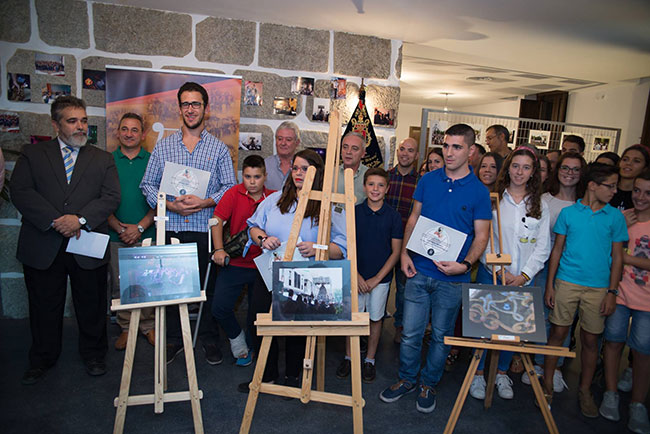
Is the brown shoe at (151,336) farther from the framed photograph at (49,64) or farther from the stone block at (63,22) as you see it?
the stone block at (63,22)

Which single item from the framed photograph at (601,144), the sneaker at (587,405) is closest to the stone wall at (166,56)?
the sneaker at (587,405)

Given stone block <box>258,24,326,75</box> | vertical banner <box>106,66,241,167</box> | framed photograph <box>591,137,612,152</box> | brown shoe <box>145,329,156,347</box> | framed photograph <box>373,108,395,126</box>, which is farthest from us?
framed photograph <box>591,137,612,152</box>

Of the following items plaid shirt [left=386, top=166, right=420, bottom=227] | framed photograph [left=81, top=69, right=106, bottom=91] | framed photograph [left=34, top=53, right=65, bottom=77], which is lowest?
plaid shirt [left=386, top=166, right=420, bottom=227]

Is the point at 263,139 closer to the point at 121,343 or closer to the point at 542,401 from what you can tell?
the point at 121,343

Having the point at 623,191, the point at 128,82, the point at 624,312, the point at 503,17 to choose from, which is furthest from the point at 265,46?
the point at 624,312

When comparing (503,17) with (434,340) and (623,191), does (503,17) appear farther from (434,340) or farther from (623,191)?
(434,340)

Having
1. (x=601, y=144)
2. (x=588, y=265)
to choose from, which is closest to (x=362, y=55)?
(x=588, y=265)

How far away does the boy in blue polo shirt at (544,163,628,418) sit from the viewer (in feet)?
8.56

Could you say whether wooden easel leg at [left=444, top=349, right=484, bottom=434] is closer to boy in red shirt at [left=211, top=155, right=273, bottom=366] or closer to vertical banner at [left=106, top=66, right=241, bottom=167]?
boy in red shirt at [left=211, top=155, right=273, bottom=366]

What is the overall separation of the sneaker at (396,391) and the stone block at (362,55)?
2842 millimetres

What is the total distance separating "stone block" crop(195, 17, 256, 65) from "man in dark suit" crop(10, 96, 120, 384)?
1478 mm

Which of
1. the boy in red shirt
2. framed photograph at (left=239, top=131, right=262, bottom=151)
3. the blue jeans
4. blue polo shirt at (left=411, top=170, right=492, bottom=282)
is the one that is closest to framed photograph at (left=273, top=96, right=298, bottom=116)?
framed photograph at (left=239, top=131, right=262, bottom=151)

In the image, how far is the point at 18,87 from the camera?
3.61m

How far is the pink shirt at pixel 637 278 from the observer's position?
2.61m
